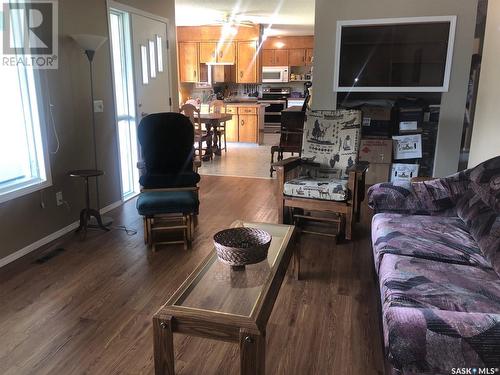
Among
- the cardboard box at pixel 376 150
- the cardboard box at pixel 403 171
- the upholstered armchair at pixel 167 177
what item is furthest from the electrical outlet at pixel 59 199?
the cardboard box at pixel 403 171

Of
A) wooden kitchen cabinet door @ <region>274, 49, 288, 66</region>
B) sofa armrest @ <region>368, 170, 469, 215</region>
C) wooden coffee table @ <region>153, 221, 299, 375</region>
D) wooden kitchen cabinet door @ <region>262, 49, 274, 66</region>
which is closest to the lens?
wooden coffee table @ <region>153, 221, 299, 375</region>

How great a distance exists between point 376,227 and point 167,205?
155 centimetres

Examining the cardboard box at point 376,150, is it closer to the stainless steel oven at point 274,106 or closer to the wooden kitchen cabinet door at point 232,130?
the wooden kitchen cabinet door at point 232,130

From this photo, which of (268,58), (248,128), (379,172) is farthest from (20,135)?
(268,58)

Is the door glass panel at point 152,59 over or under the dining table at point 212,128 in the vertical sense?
over

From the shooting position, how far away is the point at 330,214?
3.79m

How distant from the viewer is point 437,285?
1656 mm

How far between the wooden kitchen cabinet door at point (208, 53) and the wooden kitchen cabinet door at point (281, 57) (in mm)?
2594

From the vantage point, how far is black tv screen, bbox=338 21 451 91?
4.18 metres

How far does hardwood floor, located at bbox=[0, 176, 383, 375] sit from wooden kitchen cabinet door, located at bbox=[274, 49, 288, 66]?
7.94m

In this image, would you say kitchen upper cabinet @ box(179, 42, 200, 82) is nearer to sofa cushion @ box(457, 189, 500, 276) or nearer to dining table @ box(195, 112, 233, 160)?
dining table @ box(195, 112, 233, 160)

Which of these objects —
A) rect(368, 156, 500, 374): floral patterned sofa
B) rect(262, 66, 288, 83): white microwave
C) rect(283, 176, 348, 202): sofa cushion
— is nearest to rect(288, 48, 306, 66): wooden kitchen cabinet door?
rect(262, 66, 288, 83): white microwave

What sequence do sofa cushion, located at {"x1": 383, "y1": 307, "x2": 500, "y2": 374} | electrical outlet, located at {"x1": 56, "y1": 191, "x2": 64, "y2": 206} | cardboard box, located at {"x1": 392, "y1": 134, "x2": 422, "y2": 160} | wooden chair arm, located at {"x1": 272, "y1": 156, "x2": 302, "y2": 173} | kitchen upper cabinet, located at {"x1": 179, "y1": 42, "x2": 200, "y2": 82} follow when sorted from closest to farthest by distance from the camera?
sofa cushion, located at {"x1": 383, "y1": 307, "x2": 500, "y2": 374} → wooden chair arm, located at {"x1": 272, "y1": 156, "x2": 302, "y2": 173} → electrical outlet, located at {"x1": 56, "y1": 191, "x2": 64, "y2": 206} → cardboard box, located at {"x1": 392, "y1": 134, "x2": 422, "y2": 160} → kitchen upper cabinet, located at {"x1": 179, "y1": 42, "x2": 200, "y2": 82}

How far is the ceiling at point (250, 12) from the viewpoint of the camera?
5.93 m
